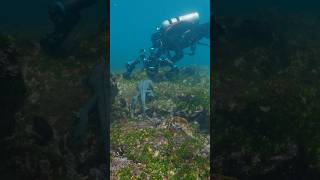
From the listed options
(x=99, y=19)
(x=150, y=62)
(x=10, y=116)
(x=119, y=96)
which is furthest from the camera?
(x=150, y=62)

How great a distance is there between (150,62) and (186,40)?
2.72 metres

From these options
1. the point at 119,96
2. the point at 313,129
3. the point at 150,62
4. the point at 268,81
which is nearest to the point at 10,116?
the point at 268,81

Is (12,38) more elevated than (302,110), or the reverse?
(12,38)

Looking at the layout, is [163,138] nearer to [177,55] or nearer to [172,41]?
[177,55]

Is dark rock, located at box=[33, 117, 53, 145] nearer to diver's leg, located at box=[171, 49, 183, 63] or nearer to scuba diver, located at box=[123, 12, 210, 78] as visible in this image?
scuba diver, located at box=[123, 12, 210, 78]

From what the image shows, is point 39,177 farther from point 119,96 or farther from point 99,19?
point 119,96

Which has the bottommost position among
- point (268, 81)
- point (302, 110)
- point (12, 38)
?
point (302, 110)

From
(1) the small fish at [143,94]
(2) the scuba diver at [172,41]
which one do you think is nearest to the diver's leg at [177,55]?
(2) the scuba diver at [172,41]

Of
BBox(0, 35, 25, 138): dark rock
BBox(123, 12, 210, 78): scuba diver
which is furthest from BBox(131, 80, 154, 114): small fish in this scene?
BBox(0, 35, 25, 138): dark rock

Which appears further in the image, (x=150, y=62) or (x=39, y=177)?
(x=150, y=62)

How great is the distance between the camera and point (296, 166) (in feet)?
31.4

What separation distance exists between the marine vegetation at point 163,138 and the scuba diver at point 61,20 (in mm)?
4038

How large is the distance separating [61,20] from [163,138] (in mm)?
5760

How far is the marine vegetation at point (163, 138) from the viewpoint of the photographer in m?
12.0
